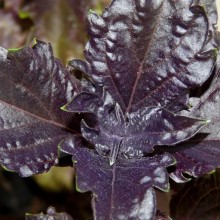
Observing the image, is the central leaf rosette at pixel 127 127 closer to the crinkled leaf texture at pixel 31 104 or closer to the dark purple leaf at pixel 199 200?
the crinkled leaf texture at pixel 31 104

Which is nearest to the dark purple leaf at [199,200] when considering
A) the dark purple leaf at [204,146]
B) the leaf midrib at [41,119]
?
the dark purple leaf at [204,146]

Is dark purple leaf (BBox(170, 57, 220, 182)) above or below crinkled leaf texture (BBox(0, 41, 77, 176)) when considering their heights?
below

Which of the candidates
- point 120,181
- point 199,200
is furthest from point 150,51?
point 199,200

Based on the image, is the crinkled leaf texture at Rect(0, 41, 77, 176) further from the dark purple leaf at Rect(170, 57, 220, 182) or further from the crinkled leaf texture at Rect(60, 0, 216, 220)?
the dark purple leaf at Rect(170, 57, 220, 182)

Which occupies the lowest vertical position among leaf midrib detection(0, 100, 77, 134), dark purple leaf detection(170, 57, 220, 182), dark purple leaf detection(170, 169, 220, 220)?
dark purple leaf detection(170, 169, 220, 220)

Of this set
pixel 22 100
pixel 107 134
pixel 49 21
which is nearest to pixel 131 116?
pixel 107 134

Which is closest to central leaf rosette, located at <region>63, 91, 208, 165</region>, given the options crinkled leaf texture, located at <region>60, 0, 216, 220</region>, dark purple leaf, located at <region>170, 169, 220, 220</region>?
crinkled leaf texture, located at <region>60, 0, 216, 220</region>
